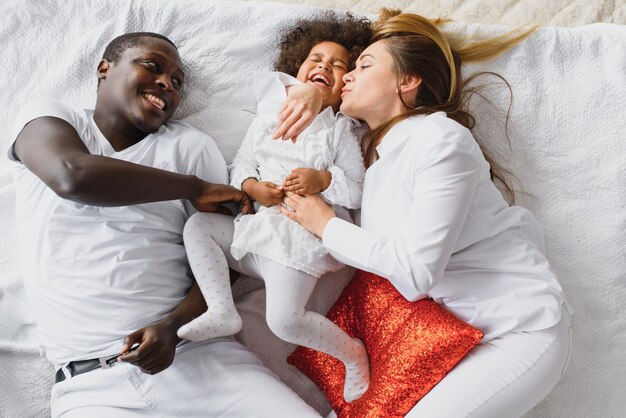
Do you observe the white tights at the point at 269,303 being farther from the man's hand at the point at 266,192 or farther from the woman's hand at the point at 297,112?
the woman's hand at the point at 297,112

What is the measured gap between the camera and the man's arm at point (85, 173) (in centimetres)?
139

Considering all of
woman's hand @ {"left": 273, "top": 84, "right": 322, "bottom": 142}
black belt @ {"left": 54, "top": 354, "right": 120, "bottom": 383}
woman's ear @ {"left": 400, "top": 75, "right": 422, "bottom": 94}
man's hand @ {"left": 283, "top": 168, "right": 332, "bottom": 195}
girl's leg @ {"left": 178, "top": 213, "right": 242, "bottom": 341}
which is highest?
woman's ear @ {"left": 400, "top": 75, "right": 422, "bottom": 94}

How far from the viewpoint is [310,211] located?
154 cm

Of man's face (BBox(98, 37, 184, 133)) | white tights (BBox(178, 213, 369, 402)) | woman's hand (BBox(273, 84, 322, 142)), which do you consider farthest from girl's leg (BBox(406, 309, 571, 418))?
man's face (BBox(98, 37, 184, 133))

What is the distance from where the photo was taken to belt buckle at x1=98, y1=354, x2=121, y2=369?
151 centimetres

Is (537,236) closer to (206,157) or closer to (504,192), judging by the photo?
(504,192)

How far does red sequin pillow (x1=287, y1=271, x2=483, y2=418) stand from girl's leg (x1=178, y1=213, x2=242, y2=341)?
31cm

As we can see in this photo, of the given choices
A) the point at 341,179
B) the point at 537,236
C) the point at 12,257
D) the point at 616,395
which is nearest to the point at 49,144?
the point at 12,257

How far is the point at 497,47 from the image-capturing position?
1.88m

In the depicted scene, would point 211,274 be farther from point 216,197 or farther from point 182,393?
point 182,393

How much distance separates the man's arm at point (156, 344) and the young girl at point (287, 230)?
0.04 m

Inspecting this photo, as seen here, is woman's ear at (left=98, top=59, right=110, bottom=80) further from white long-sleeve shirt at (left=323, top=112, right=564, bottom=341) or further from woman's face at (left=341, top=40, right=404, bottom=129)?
white long-sleeve shirt at (left=323, top=112, right=564, bottom=341)

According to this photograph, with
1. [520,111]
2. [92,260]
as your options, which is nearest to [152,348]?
[92,260]

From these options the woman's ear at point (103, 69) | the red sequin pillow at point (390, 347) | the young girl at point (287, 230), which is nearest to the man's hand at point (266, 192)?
the young girl at point (287, 230)
